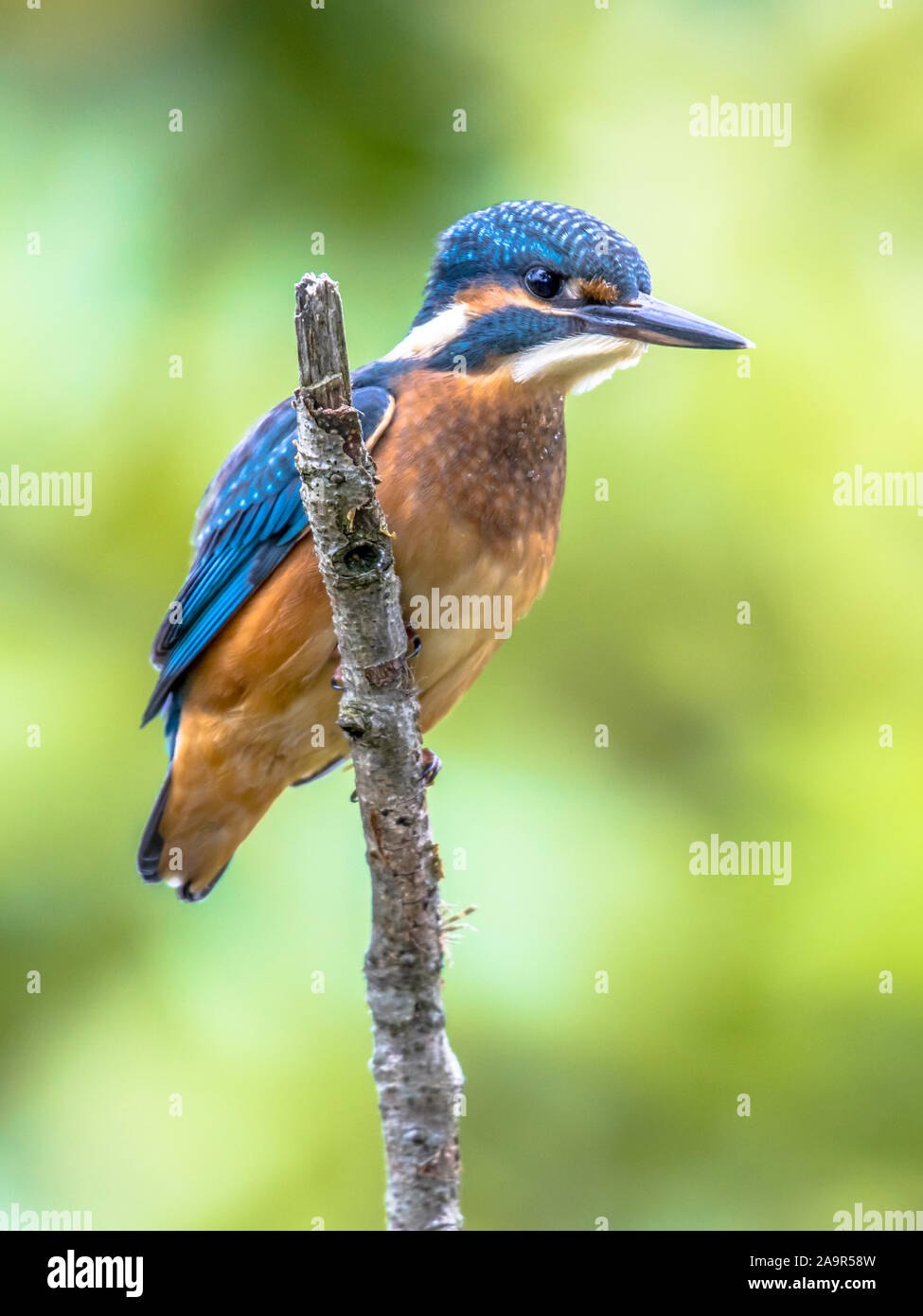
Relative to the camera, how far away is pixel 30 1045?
122 inches

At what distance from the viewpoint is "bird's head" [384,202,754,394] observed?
2844 millimetres

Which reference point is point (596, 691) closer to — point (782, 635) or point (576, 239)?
point (782, 635)

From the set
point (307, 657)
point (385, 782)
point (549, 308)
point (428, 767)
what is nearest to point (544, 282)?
point (549, 308)

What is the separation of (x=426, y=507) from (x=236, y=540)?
0.54 metres

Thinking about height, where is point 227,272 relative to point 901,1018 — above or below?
above

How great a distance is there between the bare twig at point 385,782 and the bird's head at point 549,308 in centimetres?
84

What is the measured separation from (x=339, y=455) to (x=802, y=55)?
2108 millimetres

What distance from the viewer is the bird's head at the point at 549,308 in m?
2.84

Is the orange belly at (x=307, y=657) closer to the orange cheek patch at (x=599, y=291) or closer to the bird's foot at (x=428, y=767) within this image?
the bird's foot at (x=428, y=767)

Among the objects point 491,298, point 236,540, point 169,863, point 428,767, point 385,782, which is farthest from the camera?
point 169,863

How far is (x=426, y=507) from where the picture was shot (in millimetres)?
2836

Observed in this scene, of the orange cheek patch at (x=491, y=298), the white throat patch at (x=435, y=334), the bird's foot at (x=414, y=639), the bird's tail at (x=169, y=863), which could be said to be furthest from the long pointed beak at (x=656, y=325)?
the bird's tail at (x=169, y=863)

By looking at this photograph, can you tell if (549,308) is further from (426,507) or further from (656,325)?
(426,507)
